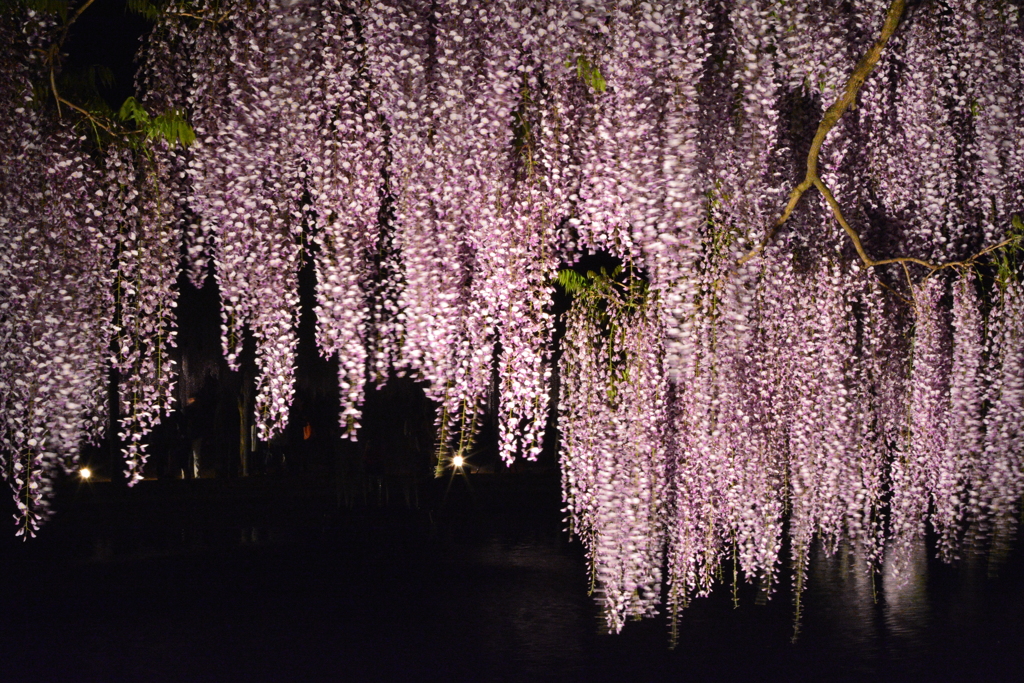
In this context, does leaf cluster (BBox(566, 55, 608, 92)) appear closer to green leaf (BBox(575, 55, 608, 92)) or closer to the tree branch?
green leaf (BBox(575, 55, 608, 92))

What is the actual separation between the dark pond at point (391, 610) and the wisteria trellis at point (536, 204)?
225 cm

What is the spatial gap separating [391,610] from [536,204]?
18.2 ft

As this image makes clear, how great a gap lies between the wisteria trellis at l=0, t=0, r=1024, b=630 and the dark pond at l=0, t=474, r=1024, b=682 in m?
2.25

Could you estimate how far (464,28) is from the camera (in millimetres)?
2209

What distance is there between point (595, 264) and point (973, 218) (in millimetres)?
3282

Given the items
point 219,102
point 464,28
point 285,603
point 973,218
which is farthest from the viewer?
point 285,603

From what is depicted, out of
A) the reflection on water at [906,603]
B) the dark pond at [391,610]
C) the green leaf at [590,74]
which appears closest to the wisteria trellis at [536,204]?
the green leaf at [590,74]

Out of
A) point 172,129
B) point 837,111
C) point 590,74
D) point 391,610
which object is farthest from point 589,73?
point 391,610

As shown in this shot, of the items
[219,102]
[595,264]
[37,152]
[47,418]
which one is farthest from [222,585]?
[219,102]

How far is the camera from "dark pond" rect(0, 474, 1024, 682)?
5508 mm

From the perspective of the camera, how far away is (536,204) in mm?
2375

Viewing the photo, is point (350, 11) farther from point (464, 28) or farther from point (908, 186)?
point (908, 186)

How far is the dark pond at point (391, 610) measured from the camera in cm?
551

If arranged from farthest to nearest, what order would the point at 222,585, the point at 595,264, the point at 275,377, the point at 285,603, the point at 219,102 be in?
1. the point at 222,585
2. the point at 285,603
3. the point at 595,264
4. the point at 275,377
5. the point at 219,102
